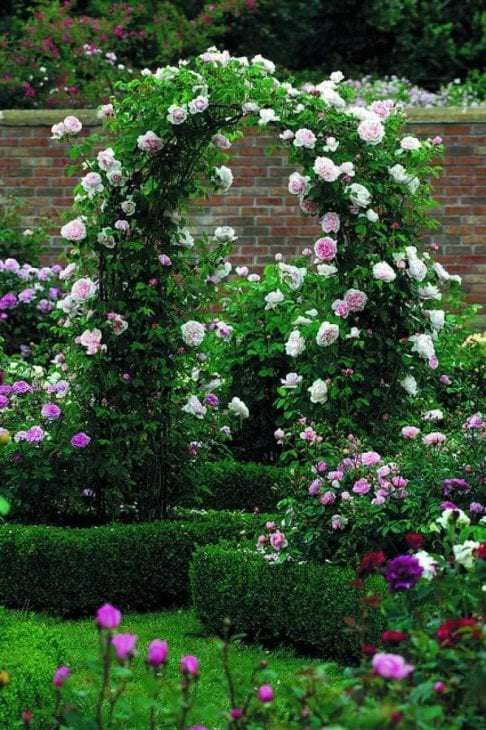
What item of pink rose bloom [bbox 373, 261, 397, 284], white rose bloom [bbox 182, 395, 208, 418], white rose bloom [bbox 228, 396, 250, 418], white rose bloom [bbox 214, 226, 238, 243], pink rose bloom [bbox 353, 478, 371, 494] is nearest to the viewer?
pink rose bloom [bbox 353, 478, 371, 494]

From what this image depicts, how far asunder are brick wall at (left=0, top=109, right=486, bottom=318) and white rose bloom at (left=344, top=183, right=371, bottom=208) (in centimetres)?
486

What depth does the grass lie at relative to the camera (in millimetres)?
4680

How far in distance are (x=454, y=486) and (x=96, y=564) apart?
5.79 ft

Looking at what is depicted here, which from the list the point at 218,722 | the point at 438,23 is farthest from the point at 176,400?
the point at 438,23

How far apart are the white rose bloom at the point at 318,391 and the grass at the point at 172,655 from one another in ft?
3.53

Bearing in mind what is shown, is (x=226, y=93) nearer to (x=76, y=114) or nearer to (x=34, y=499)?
(x=34, y=499)

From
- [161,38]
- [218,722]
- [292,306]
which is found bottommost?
[218,722]

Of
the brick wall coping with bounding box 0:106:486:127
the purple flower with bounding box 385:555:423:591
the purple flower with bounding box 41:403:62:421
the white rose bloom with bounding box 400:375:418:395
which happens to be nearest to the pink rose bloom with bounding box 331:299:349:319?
the white rose bloom with bounding box 400:375:418:395

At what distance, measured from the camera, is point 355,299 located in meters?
6.18

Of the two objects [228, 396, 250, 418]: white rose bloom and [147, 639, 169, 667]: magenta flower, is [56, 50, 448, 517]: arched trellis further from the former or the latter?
[147, 639, 169, 667]: magenta flower

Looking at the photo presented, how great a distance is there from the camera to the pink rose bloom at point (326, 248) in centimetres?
617

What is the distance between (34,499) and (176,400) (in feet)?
2.76

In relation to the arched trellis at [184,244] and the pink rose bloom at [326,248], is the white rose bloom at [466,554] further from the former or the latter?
the pink rose bloom at [326,248]

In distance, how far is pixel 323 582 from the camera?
5.24 m
